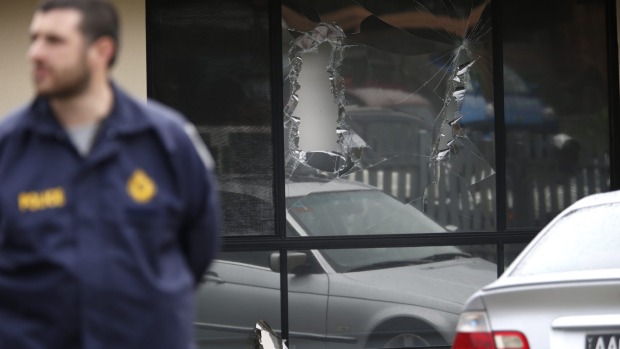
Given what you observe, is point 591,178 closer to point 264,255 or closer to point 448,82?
point 448,82

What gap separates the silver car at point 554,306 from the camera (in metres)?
4.69

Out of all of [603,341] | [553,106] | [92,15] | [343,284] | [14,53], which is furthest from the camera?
[553,106]

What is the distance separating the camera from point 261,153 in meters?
9.23

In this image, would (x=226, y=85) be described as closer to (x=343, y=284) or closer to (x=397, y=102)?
(x=397, y=102)

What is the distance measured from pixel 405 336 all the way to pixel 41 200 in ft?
21.3

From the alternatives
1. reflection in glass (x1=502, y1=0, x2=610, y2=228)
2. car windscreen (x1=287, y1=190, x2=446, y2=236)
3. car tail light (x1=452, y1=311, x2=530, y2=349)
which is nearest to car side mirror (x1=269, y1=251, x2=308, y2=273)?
car windscreen (x1=287, y1=190, x2=446, y2=236)

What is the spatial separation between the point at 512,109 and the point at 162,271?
→ 267 inches

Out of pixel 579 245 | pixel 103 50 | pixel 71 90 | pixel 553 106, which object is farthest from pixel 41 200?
pixel 553 106

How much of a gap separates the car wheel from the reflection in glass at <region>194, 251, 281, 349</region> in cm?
76

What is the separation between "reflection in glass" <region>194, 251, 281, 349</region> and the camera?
9.10m

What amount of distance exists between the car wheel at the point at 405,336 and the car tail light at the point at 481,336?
168 inches

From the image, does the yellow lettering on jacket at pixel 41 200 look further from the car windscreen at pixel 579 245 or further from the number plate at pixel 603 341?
the car windscreen at pixel 579 245

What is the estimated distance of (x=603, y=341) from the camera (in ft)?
15.4

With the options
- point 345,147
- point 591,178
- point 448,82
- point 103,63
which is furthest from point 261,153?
point 103,63
